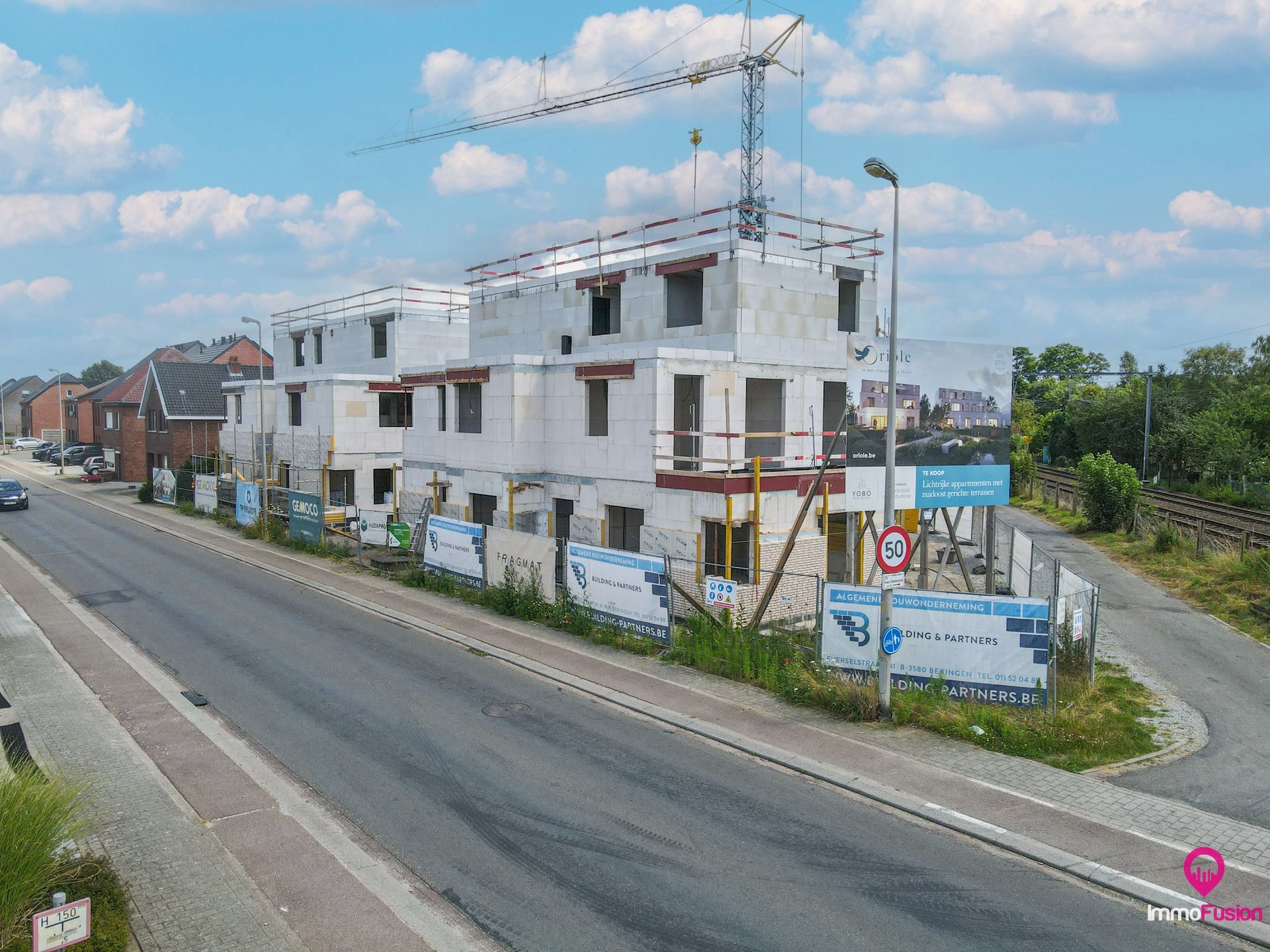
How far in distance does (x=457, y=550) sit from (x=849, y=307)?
1473 centimetres

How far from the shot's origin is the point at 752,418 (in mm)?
25797

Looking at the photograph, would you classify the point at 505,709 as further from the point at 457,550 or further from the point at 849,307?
the point at 849,307

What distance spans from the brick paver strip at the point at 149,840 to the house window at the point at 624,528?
12.3m

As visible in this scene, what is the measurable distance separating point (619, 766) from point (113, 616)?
15.3m

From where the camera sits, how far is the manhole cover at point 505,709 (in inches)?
542

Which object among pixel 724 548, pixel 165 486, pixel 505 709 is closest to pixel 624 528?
pixel 724 548

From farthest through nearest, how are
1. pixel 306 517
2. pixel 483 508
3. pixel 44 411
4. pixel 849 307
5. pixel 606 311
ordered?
pixel 44 411
pixel 306 517
pixel 606 311
pixel 849 307
pixel 483 508

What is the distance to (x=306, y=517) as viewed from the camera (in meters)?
32.0

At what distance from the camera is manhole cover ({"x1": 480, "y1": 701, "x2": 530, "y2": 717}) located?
13.8m

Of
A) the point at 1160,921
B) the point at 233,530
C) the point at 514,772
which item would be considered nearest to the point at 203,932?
the point at 514,772

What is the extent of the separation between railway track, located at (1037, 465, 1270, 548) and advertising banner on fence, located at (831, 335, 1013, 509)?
43.2ft

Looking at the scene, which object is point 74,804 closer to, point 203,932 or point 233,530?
point 203,932

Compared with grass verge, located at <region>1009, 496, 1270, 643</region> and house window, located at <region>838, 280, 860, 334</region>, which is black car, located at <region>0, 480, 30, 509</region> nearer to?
house window, located at <region>838, 280, 860, 334</region>

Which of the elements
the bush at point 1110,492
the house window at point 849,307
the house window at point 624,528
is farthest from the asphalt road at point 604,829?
the bush at point 1110,492
